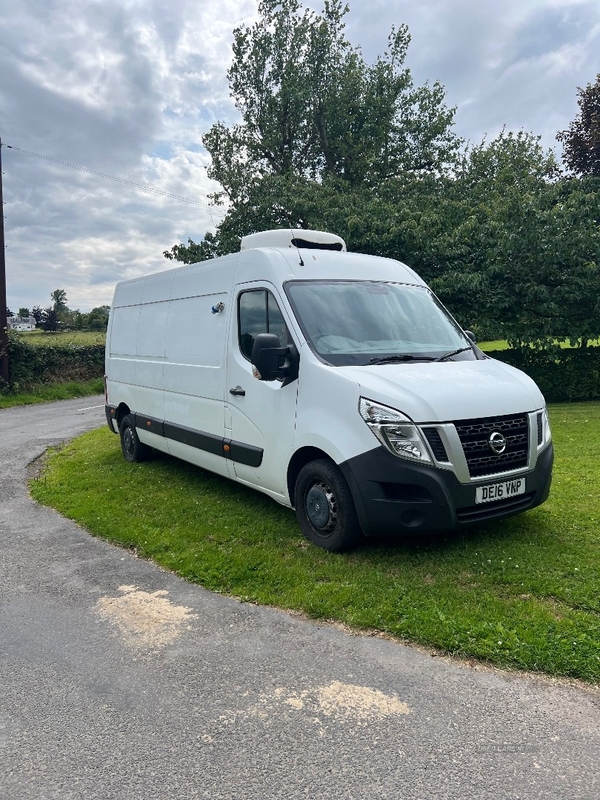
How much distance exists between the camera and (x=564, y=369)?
15094mm

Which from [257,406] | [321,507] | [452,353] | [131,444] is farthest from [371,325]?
[131,444]

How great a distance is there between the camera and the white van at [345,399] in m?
4.30

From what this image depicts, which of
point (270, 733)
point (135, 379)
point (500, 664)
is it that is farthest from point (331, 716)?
point (135, 379)

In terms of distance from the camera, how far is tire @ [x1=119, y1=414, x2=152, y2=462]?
8.75 meters

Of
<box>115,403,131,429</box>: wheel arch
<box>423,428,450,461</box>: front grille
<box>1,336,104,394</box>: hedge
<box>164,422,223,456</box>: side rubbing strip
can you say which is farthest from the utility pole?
<box>423,428,450,461</box>: front grille

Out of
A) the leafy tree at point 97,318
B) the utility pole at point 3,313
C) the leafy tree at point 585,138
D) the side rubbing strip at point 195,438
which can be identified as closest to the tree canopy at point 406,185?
the leafy tree at point 585,138

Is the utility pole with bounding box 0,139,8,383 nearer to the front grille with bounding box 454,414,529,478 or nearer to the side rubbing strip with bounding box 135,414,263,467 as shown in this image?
the side rubbing strip with bounding box 135,414,263,467

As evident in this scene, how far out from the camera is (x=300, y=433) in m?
4.95

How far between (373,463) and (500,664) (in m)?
1.57

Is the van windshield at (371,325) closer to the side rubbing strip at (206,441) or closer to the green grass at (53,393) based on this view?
the side rubbing strip at (206,441)

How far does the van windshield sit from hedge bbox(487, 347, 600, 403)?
10115 mm

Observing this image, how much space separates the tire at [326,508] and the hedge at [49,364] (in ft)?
64.5

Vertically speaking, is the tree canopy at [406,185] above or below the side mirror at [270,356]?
above

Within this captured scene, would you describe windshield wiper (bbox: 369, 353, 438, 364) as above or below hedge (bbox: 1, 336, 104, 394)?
above
